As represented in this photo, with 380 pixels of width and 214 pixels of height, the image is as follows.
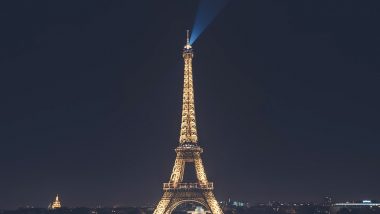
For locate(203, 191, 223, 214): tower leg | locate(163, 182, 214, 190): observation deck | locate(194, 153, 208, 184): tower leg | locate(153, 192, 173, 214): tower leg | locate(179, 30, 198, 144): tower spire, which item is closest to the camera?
locate(153, 192, 173, 214): tower leg

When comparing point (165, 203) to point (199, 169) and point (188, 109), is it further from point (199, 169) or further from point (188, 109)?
point (188, 109)

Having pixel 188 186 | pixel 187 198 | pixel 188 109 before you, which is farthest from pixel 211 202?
pixel 188 109

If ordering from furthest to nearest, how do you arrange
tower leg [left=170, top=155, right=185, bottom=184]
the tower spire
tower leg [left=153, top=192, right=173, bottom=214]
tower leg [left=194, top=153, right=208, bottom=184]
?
the tower spire → tower leg [left=194, top=153, right=208, bottom=184] → tower leg [left=170, top=155, right=185, bottom=184] → tower leg [left=153, top=192, right=173, bottom=214]

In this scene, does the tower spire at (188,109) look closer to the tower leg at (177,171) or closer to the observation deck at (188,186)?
the tower leg at (177,171)

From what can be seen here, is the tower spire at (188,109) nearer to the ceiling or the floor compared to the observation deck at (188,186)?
nearer to the ceiling

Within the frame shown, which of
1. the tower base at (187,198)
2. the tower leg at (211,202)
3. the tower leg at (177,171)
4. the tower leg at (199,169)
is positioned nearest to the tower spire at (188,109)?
the tower leg at (199,169)

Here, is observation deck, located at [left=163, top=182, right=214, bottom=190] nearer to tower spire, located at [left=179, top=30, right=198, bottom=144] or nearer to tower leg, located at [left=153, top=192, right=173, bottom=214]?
tower leg, located at [left=153, top=192, right=173, bottom=214]

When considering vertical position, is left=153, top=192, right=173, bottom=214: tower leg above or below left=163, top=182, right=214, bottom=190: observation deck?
below

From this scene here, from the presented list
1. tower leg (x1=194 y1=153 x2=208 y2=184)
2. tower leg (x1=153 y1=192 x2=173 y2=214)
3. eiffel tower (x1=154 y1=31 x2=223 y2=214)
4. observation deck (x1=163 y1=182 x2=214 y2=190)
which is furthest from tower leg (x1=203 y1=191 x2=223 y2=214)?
tower leg (x1=153 y1=192 x2=173 y2=214)

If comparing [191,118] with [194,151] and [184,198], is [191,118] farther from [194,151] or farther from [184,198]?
[184,198]
